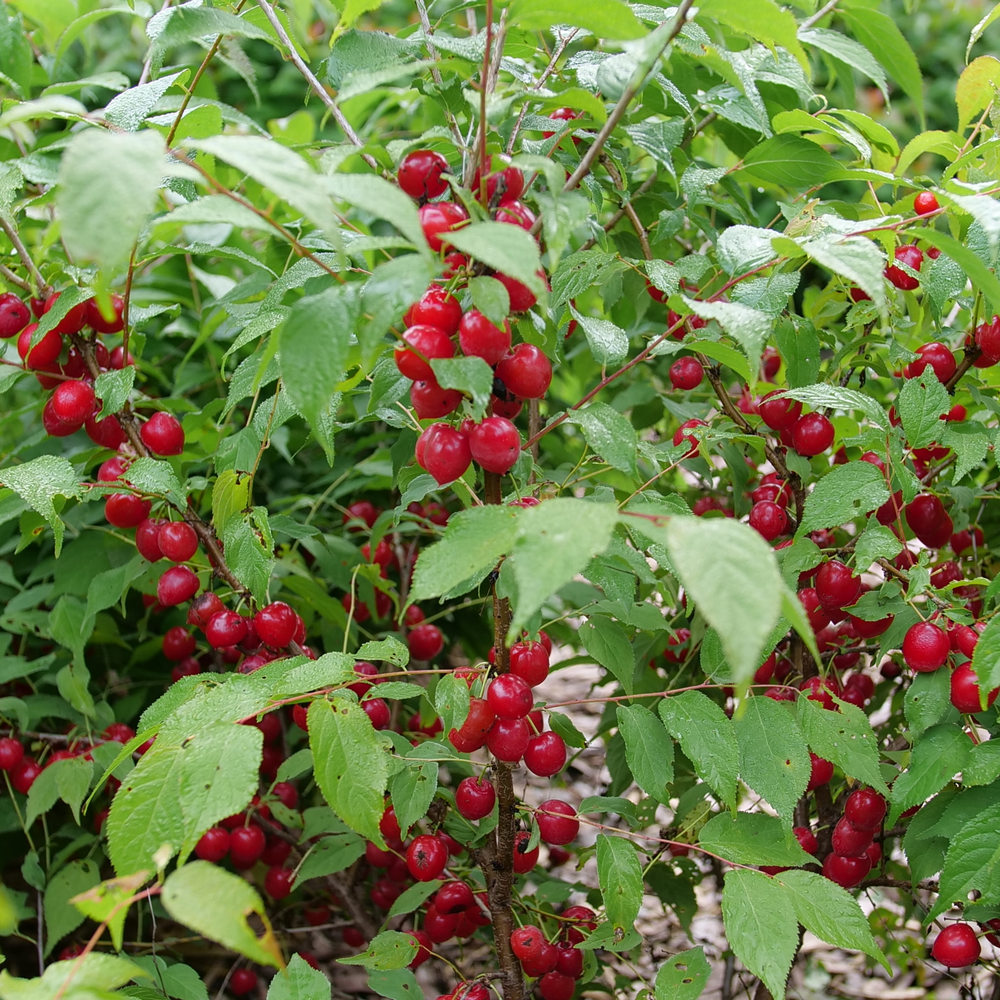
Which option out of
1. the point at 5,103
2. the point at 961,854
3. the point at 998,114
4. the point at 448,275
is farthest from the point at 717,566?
the point at 5,103

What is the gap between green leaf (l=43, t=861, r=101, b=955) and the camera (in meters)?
1.15

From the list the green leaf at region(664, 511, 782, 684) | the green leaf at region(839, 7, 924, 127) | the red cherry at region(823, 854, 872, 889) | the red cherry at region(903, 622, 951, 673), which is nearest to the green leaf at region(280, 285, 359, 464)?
the green leaf at region(664, 511, 782, 684)

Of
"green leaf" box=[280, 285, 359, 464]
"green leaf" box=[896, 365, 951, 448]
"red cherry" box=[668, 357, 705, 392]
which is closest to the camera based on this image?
"green leaf" box=[280, 285, 359, 464]

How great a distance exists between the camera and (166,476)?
93 cm

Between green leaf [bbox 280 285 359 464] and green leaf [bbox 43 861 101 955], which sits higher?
green leaf [bbox 280 285 359 464]

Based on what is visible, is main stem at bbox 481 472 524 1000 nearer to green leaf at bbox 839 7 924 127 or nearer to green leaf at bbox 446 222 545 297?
green leaf at bbox 446 222 545 297

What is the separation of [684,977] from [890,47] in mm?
1071

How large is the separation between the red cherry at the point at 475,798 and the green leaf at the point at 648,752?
143mm

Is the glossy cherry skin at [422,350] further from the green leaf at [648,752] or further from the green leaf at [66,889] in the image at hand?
the green leaf at [66,889]

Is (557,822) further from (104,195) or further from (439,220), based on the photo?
(104,195)

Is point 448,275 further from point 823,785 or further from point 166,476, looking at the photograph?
point 823,785

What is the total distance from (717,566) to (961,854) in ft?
1.64

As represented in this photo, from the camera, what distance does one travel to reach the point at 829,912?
2.54ft

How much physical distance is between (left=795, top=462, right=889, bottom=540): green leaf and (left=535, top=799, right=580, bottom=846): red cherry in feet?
1.16
